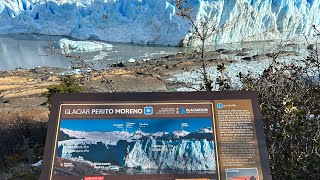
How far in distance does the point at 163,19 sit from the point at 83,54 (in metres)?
5.83

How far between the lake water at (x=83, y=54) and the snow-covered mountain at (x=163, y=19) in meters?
0.85

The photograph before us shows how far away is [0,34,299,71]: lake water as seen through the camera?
68.1 feet

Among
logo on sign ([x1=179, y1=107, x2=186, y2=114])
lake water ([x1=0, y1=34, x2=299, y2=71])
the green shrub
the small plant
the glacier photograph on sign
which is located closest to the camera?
the glacier photograph on sign

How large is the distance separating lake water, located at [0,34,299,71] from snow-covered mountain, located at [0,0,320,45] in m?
0.85

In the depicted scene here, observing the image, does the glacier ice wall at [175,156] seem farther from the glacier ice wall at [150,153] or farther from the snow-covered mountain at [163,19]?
the snow-covered mountain at [163,19]

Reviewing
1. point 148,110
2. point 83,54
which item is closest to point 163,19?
point 83,54

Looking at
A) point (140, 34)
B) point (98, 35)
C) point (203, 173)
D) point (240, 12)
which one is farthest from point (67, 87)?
point (98, 35)

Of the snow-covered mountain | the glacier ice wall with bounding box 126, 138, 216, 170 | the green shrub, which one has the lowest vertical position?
the glacier ice wall with bounding box 126, 138, 216, 170

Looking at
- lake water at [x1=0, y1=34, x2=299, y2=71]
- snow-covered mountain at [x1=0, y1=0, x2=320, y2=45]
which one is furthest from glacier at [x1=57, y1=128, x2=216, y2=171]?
snow-covered mountain at [x1=0, y1=0, x2=320, y2=45]

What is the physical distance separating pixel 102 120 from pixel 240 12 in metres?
22.0

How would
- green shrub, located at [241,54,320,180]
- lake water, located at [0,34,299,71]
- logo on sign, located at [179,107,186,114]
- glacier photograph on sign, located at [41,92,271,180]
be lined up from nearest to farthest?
glacier photograph on sign, located at [41,92,271,180] → logo on sign, located at [179,107,186,114] → green shrub, located at [241,54,320,180] → lake water, located at [0,34,299,71]

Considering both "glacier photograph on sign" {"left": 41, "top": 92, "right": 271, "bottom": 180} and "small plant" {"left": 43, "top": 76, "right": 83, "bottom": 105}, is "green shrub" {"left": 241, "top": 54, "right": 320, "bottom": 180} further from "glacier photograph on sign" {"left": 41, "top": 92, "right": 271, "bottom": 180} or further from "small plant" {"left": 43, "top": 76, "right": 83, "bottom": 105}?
"small plant" {"left": 43, "top": 76, "right": 83, "bottom": 105}

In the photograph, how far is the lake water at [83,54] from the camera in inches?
818

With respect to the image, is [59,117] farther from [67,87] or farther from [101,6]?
[101,6]
